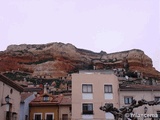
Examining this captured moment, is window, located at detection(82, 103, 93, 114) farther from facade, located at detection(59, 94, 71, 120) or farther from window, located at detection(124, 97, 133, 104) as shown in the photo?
window, located at detection(124, 97, 133, 104)

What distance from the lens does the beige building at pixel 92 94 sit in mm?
29891

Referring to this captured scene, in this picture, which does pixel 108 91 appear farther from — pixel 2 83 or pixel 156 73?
pixel 156 73

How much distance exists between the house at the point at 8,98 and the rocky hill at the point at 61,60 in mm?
82651

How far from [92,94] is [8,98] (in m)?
11.6

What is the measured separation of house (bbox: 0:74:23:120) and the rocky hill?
82.7 meters

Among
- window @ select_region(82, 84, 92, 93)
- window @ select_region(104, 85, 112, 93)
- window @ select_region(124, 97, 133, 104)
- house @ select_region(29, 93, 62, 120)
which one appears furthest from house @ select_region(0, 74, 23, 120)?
window @ select_region(124, 97, 133, 104)

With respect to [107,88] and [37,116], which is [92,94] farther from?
[37,116]

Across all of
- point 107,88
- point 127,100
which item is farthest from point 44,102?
point 127,100

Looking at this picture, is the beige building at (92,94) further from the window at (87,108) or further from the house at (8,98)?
the house at (8,98)

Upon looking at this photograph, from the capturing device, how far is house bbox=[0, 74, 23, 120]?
22.6m

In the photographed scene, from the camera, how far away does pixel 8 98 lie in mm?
21094

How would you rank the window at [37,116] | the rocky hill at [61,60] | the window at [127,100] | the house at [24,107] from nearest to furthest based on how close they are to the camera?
the house at [24,107], the window at [127,100], the window at [37,116], the rocky hill at [61,60]

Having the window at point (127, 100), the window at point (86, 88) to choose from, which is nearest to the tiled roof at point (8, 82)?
the window at point (86, 88)

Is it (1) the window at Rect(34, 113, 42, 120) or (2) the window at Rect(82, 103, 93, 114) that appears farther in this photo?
(1) the window at Rect(34, 113, 42, 120)
